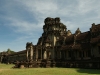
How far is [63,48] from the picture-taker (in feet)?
127

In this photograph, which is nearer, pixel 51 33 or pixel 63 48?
pixel 63 48

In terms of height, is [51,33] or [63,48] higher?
[51,33]

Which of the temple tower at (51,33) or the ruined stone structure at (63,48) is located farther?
A: the temple tower at (51,33)

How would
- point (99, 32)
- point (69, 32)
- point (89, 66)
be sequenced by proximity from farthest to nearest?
point (69, 32) → point (99, 32) → point (89, 66)

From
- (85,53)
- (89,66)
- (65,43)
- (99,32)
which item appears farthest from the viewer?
(65,43)

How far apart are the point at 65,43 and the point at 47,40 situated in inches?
222

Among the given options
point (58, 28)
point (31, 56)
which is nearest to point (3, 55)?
point (31, 56)

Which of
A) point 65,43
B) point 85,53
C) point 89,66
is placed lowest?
point 89,66

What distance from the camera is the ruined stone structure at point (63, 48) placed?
103 ft

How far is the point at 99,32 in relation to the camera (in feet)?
107

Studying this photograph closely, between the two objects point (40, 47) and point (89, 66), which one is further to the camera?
point (40, 47)

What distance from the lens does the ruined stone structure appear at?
31484mm

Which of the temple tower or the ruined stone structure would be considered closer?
the ruined stone structure

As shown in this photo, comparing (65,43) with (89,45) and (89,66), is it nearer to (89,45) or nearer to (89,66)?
(89,45)
